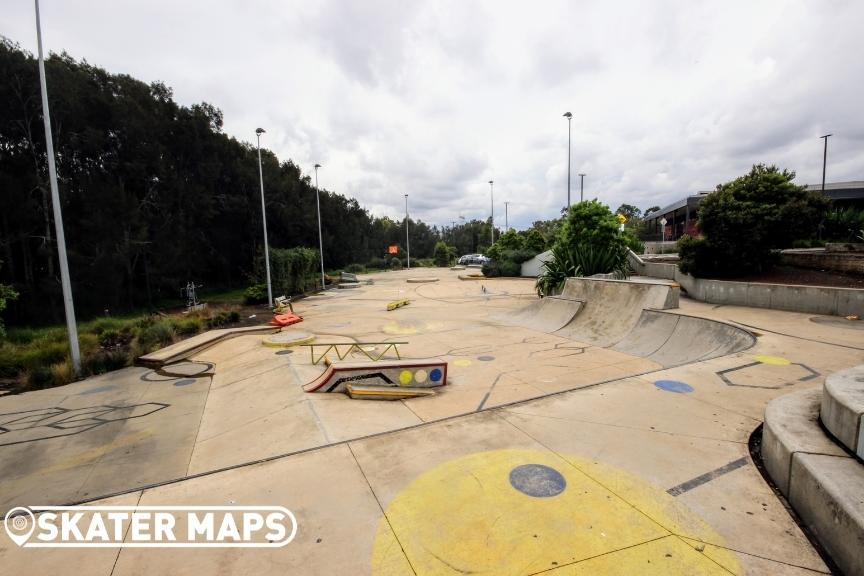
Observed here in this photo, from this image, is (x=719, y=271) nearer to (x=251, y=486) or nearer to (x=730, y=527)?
(x=730, y=527)

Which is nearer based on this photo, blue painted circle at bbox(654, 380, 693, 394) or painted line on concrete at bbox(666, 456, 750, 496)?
painted line on concrete at bbox(666, 456, 750, 496)

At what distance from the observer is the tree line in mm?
24047

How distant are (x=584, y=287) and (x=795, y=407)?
35.4 ft

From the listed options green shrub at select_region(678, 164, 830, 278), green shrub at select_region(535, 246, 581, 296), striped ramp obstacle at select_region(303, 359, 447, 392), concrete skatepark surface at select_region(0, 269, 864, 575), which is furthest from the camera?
green shrub at select_region(535, 246, 581, 296)

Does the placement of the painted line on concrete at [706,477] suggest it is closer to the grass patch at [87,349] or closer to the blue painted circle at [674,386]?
the blue painted circle at [674,386]

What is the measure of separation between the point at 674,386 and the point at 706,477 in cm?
270

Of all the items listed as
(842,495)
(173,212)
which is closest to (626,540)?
(842,495)

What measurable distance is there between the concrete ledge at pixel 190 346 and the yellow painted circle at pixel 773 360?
47.8 ft

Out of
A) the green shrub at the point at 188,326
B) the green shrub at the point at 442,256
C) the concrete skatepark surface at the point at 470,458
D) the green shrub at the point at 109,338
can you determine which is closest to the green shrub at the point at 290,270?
the green shrub at the point at 188,326

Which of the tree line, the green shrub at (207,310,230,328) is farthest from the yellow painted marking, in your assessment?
the tree line

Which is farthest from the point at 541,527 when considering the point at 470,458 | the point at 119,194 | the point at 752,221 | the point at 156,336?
the point at 119,194

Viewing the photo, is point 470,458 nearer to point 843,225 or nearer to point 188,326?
point 188,326

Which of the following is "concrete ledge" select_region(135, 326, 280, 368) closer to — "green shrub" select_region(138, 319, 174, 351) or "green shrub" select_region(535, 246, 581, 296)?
"green shrub" select_region(138, 319, 174, 351)

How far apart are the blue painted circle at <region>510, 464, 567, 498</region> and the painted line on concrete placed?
0.99m
